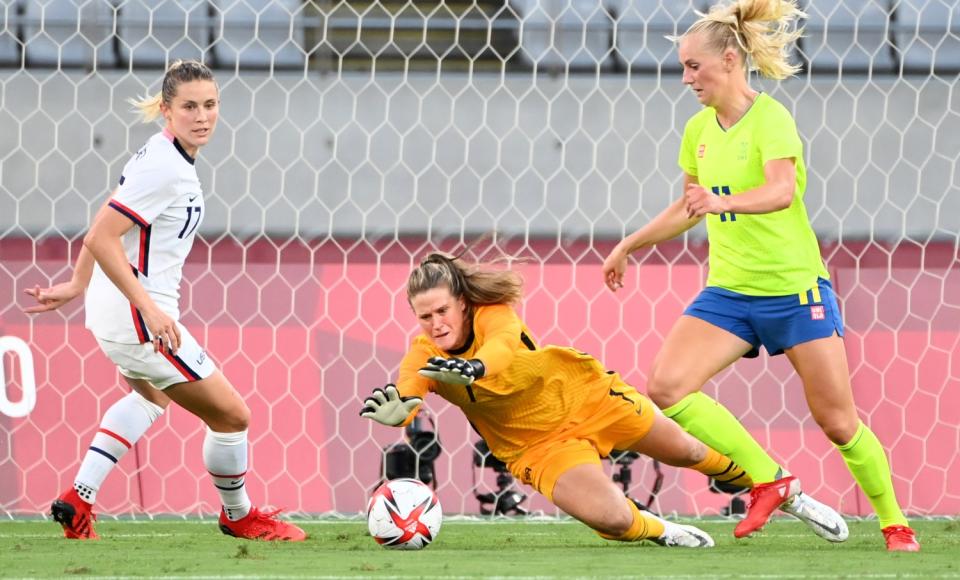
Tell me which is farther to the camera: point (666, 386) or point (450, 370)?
point (666, 386)

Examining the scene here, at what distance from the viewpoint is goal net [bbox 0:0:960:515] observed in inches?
218

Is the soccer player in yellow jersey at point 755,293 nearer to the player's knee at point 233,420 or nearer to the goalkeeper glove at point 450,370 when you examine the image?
the goalkeeper glove at point 450,370

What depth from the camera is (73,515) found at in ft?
14.0

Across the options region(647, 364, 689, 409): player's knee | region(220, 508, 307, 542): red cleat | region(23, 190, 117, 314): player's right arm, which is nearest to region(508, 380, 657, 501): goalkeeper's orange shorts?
region(647, 364, 689, 409): player's knee

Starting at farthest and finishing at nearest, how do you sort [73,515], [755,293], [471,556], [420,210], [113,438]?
[420,210], [113,438], [73,515], [755,293], [471,556]

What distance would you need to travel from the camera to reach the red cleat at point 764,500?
368 centimetres

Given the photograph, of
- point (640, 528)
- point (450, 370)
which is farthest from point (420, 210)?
point (450, 370)

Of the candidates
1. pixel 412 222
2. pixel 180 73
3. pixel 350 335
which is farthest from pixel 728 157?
pixel 412 222

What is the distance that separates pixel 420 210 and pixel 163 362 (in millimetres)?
2831

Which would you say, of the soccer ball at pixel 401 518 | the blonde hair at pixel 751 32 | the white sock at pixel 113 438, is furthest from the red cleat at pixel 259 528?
the blonde hair at pixel 751 32

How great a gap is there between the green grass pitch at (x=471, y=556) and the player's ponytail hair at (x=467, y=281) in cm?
67

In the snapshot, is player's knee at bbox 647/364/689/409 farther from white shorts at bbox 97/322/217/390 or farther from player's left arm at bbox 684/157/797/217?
white shorts at bbox 97/322/217/390

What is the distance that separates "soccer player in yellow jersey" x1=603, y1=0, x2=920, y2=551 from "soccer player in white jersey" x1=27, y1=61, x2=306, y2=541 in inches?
49.9

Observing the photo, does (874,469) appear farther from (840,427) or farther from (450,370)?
(450,370)
